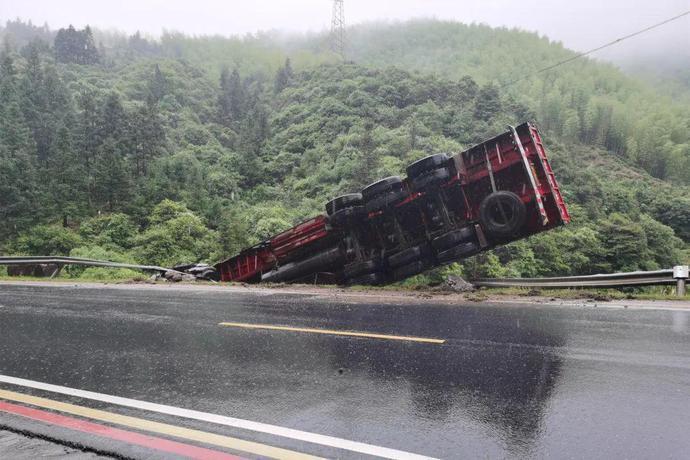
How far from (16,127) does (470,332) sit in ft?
258

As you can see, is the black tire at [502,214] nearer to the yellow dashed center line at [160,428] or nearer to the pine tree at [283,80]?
the yellow dashed center line at [160,428]

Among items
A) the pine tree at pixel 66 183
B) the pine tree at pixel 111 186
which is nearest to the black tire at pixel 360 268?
the pine tree at pixel 111 186

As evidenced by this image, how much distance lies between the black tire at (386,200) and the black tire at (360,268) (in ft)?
4.93

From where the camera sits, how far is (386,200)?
12188 millimetres

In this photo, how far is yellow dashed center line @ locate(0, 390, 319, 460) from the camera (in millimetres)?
3178

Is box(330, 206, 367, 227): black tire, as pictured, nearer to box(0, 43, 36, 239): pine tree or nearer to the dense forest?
the dense forest

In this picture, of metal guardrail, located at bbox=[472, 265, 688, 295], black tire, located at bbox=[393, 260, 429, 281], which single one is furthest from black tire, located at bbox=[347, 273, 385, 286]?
metal guardrail, located at bbox=[472, 265, 688, 295]

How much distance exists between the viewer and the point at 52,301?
10336mm

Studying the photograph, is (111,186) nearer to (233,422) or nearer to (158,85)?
(233,422)

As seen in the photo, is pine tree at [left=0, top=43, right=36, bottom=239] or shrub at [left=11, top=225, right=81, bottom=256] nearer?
shrub at [left=11, top=225, right=81, bottom=256]

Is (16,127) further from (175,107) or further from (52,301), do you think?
(52,301)

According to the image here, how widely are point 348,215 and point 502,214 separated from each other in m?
3.96

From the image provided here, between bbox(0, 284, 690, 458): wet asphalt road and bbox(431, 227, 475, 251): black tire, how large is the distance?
3.46 metres

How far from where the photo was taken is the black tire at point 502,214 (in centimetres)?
1091
